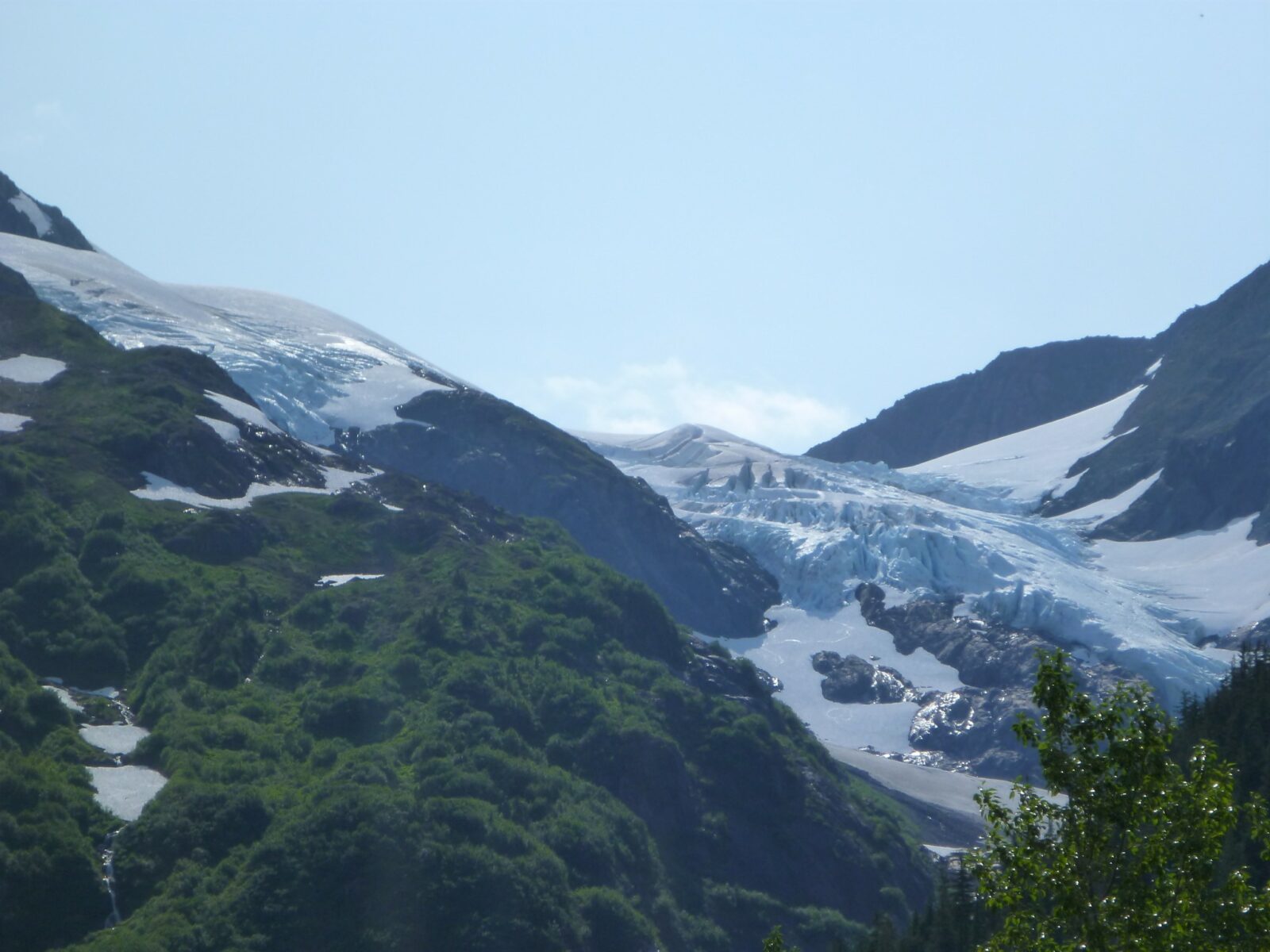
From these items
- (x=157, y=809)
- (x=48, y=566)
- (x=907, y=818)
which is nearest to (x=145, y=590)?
(x=48, y=566)

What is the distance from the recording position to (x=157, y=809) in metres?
67.4

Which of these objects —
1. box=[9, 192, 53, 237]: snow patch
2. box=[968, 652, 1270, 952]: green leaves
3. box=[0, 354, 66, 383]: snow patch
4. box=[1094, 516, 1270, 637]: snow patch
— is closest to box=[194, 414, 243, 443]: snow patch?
box=[0, 354, 66, 383]: snow patch

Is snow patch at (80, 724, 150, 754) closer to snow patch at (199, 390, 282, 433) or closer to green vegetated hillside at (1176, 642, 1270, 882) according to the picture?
snow patch at (199, 390, 282, 433)

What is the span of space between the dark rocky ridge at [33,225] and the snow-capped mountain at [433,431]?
44 centimetres

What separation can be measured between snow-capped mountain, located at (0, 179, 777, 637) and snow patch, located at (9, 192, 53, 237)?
265 millimetres

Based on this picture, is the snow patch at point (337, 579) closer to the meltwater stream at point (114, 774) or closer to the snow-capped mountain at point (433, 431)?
the meltwater stream at point (114, 774)

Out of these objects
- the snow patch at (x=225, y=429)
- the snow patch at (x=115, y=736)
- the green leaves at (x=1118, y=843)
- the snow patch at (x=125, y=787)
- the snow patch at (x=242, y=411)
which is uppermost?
the green leaves at (x=1118, y=843)

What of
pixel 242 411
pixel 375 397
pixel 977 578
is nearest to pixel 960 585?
pixel 977 578

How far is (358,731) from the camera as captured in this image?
82.6 meters

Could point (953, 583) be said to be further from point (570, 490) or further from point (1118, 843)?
point (1118, 843)

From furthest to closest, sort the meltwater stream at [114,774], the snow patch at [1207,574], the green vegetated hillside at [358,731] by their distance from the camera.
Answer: the snow patch at [1207,574], the green vegetated hillside at [358,731], the meltwater stream at [114,774]

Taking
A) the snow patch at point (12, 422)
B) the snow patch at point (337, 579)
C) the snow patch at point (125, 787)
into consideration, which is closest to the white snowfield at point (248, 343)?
the snow patch at point (12, 422)

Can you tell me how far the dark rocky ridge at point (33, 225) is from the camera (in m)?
174

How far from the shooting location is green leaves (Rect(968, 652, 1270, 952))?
56.2 ft
